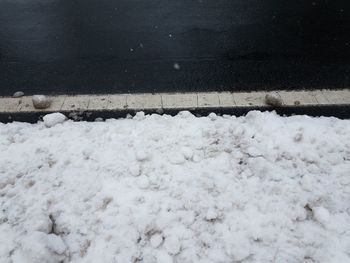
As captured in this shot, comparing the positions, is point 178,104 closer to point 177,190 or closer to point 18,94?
point 177,190

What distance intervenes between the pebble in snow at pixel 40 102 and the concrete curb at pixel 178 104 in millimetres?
42

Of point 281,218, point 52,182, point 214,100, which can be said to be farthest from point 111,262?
point 214,100

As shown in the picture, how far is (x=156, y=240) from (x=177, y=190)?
1.51ft

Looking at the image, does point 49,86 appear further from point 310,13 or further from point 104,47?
point 310,13

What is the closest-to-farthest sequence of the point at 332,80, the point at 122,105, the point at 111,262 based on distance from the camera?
the point at 111,262 → the point at 122,105 → the point at 332,80

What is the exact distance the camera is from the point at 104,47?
17.0ft

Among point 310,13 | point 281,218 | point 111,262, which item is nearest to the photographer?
point 111,262

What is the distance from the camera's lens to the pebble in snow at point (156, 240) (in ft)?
→ 9.01

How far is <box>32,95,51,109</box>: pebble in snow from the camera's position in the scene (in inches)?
162

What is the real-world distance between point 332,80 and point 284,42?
0.96 metres

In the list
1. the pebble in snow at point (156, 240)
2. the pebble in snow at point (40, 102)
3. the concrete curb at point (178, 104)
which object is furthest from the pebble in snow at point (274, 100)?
the pebble in snow at point (40, 102)

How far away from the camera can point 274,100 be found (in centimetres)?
406

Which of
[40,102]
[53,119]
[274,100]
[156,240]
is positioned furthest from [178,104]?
[156,240]

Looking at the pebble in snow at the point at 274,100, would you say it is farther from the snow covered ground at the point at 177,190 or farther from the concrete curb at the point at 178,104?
the snow covered ground at the point at 177,190
